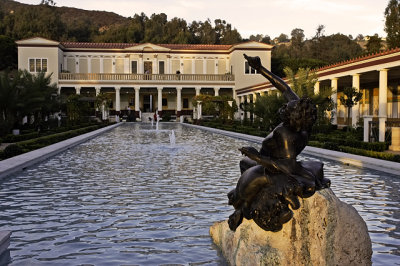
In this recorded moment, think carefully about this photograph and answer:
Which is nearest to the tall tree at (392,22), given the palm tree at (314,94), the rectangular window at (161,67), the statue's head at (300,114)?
the rectangular window at (161,67)

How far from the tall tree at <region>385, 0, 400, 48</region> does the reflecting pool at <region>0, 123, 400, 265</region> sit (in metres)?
45.9

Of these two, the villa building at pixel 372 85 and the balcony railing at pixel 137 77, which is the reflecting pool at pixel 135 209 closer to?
the villa building at pixel 372 85

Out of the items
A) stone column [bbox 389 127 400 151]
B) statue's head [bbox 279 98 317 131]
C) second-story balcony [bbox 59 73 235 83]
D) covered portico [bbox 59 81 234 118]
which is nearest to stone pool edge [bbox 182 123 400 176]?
stone column [bbox 389 127 400 151]

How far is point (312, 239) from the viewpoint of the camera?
13.0 feet

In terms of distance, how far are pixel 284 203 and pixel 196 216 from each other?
307cm

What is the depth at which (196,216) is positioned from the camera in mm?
6801

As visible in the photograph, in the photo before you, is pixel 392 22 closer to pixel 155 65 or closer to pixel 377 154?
pixel 155 65

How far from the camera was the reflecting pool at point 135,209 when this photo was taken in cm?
513

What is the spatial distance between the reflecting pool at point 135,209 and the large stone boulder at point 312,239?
902 mm

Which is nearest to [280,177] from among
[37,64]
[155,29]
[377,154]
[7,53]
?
[377,154]

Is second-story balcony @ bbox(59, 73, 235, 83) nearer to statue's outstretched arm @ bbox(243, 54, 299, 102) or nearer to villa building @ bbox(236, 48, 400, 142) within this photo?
villa building @ bbox(236, 48, 400, 142)

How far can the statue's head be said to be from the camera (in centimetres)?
402

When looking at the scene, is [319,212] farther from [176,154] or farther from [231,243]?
[176,154]

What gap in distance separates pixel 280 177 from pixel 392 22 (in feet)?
189
